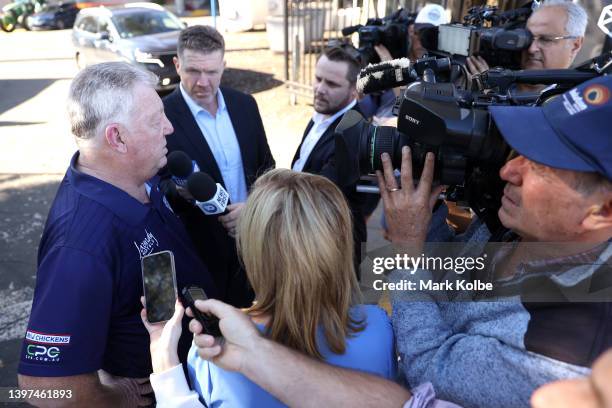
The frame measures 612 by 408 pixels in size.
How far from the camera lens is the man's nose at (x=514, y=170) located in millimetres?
1143

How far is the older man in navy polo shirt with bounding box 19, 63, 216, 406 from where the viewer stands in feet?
4.47

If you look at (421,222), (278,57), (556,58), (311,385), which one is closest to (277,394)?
(311,385)

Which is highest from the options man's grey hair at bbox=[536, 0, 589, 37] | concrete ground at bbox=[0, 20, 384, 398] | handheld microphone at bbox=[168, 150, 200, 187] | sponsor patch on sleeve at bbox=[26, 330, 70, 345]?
man's grey hair at bbox=[536, 0, 589, 37]

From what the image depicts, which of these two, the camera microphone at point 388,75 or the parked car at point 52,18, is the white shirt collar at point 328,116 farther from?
the parked car at point 52,18

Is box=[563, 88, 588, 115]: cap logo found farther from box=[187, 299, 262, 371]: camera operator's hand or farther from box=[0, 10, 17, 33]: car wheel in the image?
box=[0, 10, 17, 33]: car wheel

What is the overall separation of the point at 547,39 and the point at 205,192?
211 centimetres

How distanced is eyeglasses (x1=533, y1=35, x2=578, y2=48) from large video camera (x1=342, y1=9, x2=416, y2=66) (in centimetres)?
109

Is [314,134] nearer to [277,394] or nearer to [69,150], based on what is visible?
[277,394]

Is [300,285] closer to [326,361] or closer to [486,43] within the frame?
[326,361]

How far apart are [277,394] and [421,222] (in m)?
0.61

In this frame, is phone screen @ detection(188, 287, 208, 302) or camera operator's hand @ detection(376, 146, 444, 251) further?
camera operator's hand @ detection(376, 146, 444, 251)

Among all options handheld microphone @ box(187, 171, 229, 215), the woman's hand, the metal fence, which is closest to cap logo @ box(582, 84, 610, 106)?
the woman's hand

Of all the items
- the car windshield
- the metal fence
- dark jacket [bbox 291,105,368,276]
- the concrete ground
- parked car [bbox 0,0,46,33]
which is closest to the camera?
dark jacket [bbox 291,105,368,276]

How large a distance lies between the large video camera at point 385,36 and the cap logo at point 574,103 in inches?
92.4
